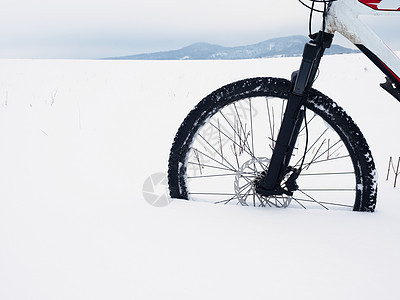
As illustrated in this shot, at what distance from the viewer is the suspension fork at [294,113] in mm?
1261

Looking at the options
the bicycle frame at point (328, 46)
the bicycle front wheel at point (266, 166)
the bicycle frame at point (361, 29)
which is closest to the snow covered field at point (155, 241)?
the bicycle front wheel at point (266, 166)

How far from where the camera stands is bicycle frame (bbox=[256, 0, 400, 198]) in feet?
4.07

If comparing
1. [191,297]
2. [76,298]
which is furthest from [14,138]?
[191,297]

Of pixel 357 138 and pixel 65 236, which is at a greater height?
pixel 357 138

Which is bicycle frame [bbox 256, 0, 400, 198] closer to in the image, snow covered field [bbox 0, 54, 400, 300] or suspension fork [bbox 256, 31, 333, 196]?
suspension fork [bbox 256, 31, 333, 196]

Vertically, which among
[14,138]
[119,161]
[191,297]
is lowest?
[191,297]

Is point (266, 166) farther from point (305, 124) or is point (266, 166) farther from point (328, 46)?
point (328, 46)

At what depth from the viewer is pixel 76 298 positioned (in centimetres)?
88

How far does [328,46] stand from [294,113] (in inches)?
13.1

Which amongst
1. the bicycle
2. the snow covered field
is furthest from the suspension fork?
the snow covered field

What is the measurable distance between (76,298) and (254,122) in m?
2.80

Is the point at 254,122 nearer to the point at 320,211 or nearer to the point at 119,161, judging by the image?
the point at 119,161

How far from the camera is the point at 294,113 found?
53.4 inches

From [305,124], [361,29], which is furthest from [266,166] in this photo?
[361,29]
